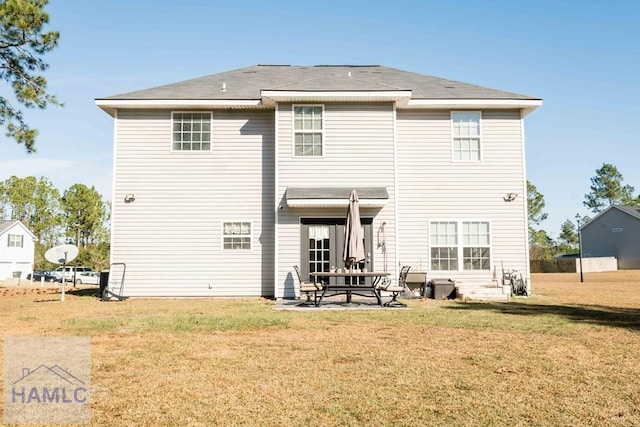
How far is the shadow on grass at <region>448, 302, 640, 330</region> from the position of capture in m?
9.65

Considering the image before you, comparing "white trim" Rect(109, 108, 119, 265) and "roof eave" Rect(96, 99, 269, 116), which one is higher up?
"roof eave" Rect(96, 99, 269, 116)

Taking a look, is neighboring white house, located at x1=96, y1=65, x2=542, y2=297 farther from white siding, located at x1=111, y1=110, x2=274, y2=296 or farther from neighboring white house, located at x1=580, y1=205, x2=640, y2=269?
neighboring white house, located at x1=580, y1=205, x2=640, y2=269

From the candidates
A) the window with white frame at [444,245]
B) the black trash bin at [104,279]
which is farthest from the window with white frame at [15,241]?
the window with white frame at [444,245]

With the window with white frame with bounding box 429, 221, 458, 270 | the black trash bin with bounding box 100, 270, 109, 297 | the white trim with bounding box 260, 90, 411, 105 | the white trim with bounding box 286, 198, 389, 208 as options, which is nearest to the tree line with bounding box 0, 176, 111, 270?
the black trash bin with bounding box 100, 270, 109, 297

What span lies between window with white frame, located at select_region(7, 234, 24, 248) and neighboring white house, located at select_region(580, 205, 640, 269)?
188 ft

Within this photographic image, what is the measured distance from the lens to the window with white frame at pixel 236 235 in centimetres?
1497

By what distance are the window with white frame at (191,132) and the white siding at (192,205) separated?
0.22 meters

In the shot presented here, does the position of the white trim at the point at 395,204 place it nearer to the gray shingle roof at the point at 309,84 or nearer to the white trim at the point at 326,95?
the white trim at the point at 326,95

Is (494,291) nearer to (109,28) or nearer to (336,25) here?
(336,25)

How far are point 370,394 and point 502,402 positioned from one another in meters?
1.22

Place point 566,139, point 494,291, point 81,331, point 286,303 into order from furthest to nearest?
point 566,139 < point 494,291 < point 286,303 < point 81,331

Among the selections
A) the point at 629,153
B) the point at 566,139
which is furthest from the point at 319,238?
the point at 629,153

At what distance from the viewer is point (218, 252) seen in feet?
48.9

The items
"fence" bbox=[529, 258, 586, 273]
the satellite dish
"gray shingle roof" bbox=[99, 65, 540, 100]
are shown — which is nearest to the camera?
the satellite dish
